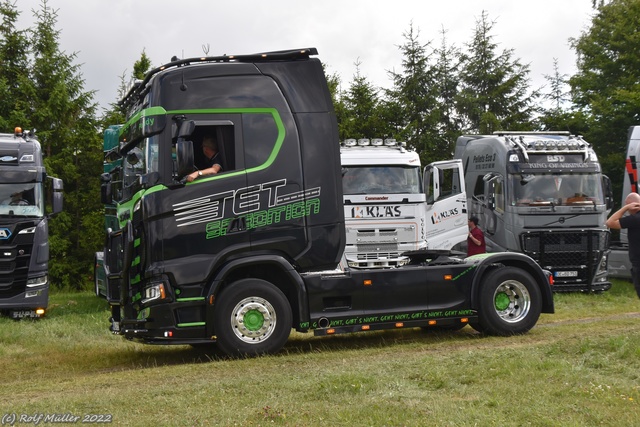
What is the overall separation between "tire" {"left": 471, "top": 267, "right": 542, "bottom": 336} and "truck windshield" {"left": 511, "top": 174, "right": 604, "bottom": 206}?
7.80 metres

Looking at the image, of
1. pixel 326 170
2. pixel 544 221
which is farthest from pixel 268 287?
pixel 544 221

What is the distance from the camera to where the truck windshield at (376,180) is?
16859mm

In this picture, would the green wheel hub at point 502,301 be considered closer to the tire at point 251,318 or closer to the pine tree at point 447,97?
the tire at point 251,318

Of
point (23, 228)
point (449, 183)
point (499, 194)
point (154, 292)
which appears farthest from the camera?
point (499, 194)

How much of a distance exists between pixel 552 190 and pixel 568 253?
1.50 m

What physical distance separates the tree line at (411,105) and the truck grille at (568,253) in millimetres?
11436

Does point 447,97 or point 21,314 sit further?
point 447,97

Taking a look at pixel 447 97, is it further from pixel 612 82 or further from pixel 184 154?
pixel 184 154

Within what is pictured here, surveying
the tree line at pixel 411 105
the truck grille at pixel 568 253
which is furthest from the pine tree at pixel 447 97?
the truck grille at pixel 568 253

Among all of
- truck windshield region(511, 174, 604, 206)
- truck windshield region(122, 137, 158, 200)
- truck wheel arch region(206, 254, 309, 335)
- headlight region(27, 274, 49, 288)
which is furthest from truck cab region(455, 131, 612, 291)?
truck windshield region(122, 137, 158, 200)

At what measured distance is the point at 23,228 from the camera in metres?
16.9

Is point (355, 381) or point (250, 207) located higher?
point (250, 207)

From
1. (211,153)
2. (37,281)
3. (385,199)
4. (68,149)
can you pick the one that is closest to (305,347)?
(211,153)

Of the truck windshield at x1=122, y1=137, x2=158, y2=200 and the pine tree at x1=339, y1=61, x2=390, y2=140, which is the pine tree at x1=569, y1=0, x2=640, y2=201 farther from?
the truck windshield at x1=122, y1=137, x2=158, y2=200
